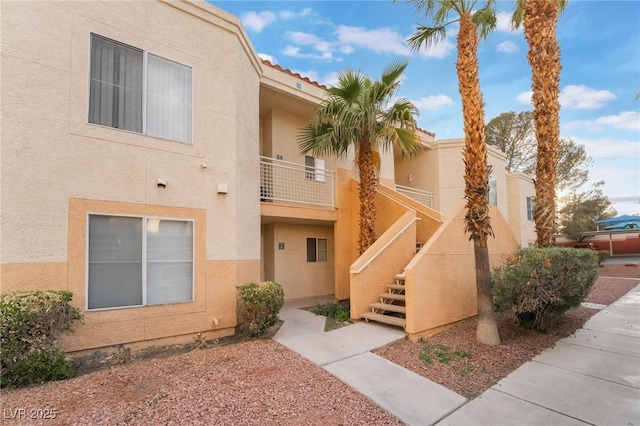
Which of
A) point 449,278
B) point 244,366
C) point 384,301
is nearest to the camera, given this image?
point 244,366

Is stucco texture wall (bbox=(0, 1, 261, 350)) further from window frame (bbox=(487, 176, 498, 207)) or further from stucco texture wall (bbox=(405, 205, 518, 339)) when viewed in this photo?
window frame (bbox=(487, 176, 498, 207))

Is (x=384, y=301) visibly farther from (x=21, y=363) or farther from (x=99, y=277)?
(x=21, y=363)

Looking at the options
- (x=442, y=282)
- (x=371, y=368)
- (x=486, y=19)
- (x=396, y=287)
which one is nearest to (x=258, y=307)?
(x=371, y=368)

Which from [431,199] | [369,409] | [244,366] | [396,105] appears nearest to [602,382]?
[369,409]

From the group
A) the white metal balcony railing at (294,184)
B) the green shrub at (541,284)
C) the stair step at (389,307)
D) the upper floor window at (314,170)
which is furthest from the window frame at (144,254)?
the green shrub at (541,284)

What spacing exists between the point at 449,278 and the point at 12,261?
8947 mm

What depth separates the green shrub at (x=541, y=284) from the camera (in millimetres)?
6457

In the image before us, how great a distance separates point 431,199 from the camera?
→ 16.6 metres

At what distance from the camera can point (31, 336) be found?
4.64 meters

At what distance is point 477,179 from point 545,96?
11.8 feet

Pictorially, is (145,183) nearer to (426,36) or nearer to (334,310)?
(334,310)

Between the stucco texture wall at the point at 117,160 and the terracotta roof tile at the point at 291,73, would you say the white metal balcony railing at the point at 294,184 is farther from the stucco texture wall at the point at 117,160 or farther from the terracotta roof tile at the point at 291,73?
the terracotta roof tile at the point at 291,73

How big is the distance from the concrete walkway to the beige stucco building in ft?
5.40

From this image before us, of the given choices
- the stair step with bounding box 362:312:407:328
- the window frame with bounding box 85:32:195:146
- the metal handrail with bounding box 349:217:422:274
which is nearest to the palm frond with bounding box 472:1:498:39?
the metal handrail with bounding box 349:217:422:274
